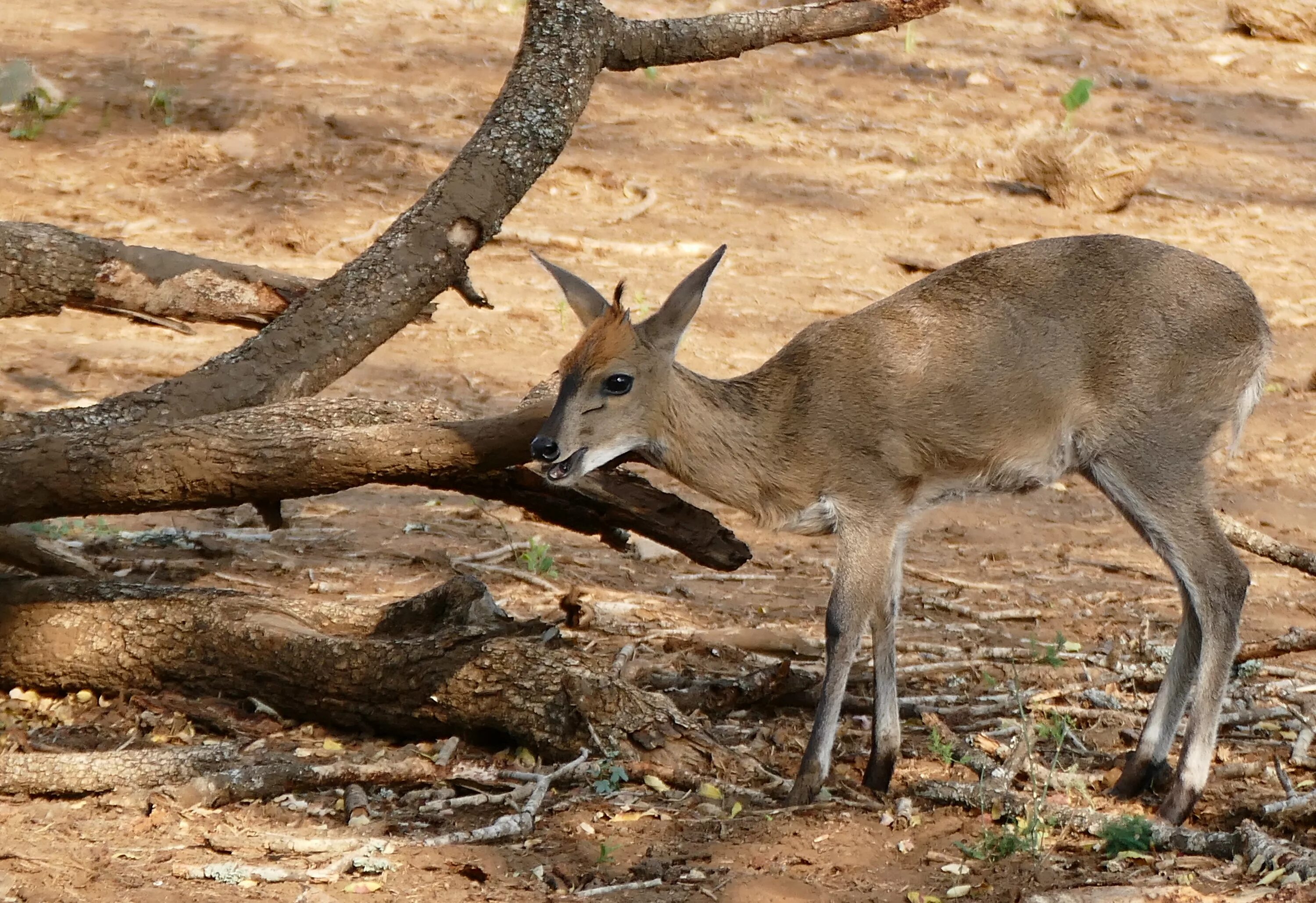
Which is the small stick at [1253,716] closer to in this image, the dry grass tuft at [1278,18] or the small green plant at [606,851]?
the small green plant at [606,851]

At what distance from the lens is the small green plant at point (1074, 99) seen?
48.6ft

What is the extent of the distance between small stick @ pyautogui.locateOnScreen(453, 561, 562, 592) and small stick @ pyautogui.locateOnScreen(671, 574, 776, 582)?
2.51 ft

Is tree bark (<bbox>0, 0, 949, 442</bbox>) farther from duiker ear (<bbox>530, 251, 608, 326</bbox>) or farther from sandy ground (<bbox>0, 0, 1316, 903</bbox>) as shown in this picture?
sandy ground (<bbox>0, 0, 1316, 903</bbox>)

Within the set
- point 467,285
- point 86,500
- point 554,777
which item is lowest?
point 554,777

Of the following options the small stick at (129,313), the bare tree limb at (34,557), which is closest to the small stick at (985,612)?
the small stick at (129,313)

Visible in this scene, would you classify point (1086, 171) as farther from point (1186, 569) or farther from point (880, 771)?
point (880, 771)

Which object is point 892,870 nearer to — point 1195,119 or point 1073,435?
point 1073,435

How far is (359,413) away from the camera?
17.3ft

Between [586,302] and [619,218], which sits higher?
[586,302]

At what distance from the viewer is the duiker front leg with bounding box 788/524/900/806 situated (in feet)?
16.7

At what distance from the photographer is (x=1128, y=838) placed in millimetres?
4562

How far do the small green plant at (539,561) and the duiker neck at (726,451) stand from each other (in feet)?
6.55

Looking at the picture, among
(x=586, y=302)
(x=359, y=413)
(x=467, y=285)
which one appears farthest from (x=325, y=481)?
(x=467, y=285)

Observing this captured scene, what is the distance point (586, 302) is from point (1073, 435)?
1.76 meters
